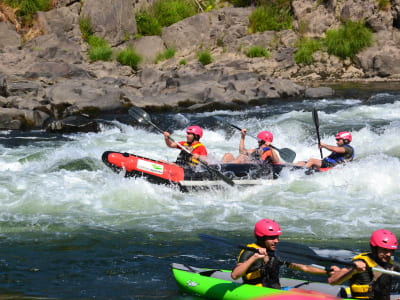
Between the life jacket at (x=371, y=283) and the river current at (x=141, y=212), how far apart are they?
56 cm

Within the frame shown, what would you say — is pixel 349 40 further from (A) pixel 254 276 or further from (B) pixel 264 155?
(A) pixel 254 276

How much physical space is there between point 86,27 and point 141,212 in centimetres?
1419

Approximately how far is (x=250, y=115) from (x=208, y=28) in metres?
7.74

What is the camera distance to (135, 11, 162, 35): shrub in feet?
68.0

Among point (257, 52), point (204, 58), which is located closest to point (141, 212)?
point (204, 58)

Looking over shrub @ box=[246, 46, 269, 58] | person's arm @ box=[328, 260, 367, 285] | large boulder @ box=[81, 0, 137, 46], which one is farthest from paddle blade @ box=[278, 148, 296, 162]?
large boulder @ box=[81, 0, 137, 46]

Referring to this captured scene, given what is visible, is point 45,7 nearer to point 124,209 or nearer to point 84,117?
point 84,117

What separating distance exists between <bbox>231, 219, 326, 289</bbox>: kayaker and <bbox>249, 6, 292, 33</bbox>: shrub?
17.2 meters

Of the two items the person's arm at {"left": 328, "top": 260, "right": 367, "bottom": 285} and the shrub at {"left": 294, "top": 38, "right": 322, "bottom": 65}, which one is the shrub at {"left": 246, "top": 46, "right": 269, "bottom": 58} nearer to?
the shrub at {"left": 294, "top": 38, "right": 322, "bottom": 65}

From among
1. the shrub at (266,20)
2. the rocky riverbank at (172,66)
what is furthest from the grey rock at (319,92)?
the shrub at (266,20)

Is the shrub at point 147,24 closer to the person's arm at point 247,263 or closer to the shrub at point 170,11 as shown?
the shrub at point 170,11

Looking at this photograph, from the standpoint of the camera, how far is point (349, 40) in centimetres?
1939

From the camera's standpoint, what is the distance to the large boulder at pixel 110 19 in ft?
66.5

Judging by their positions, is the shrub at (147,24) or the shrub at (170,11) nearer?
the shrub at (147,24)
